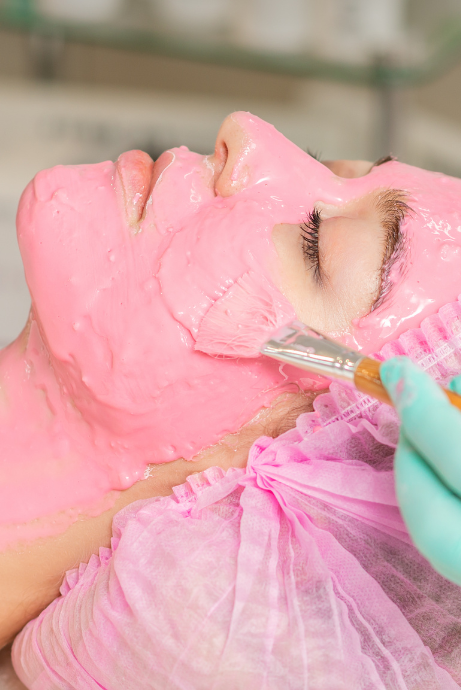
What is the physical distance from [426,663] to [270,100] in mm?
1785

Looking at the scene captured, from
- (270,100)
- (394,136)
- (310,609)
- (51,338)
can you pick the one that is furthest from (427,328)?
(270,100)

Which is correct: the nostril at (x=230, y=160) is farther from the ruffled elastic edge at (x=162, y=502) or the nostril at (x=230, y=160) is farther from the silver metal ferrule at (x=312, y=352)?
the ruffled elastic edge at (x=162, y=502)

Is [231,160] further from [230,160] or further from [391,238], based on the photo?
[391,238]

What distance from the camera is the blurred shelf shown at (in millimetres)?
1498

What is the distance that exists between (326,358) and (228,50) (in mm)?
1352

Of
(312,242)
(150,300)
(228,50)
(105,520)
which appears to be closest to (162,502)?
(105,520)

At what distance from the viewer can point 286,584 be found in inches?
21.5

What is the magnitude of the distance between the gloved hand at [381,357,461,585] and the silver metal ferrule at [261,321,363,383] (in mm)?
39

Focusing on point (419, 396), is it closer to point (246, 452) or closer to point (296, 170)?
point (246, 452)

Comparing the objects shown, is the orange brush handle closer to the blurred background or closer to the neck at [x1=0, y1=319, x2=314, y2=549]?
the neck at [x1=0, y1=319, x2=314, y2=549]

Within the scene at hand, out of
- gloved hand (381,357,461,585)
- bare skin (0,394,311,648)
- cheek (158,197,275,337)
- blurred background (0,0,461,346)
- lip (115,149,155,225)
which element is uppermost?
blurred background (0,0,461,346)

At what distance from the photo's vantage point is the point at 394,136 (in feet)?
6.14

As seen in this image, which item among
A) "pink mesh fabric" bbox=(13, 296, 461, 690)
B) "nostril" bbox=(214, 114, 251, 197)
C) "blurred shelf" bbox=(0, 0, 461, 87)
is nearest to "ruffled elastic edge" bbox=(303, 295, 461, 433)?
"pink mesh fabric" bbox=(13, 296, 461, 690)

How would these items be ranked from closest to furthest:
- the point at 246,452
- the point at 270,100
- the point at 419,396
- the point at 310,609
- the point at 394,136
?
1. the point at 419,396
2. the point at 310,609
3. the point at 246,452
4. the point at 394,136
5. the point at 270,100
